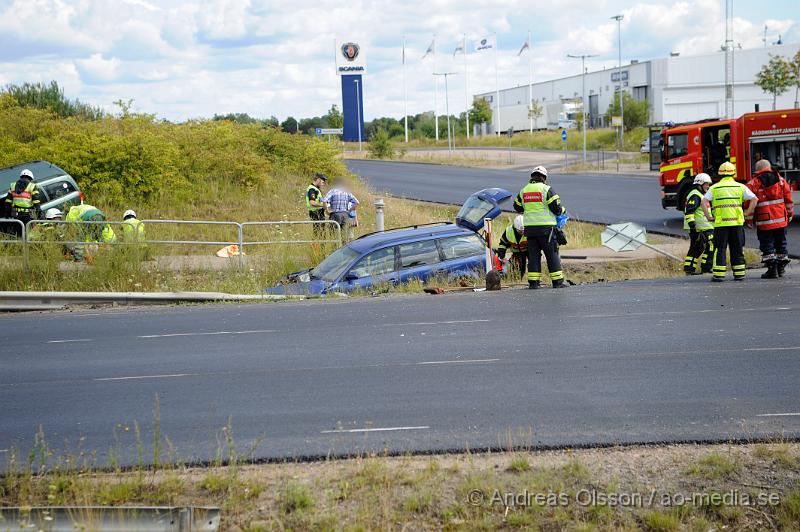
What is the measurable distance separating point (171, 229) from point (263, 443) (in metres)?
13.6

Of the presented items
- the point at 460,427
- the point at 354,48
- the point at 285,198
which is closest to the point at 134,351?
the point at 460,427

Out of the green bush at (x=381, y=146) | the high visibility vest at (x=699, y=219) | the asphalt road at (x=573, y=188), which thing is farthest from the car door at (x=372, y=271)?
the green bush at (x=381, y=146)

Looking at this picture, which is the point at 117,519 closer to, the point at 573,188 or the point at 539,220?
the point at 539,220

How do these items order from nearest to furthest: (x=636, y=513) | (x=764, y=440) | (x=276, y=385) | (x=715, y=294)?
(x=636, y=513), (x=764, y=440), (x=276, y=385), (x=715, y=294)

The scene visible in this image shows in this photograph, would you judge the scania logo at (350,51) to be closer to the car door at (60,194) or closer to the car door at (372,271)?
the car door at (60,194)

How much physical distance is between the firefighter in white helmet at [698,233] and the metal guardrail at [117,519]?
1315cm

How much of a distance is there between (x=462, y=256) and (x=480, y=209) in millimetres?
1293

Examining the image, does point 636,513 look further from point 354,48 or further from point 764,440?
point 354,48

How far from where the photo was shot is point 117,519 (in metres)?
5.63

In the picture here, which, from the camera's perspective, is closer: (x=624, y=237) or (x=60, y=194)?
(x=624, y=237)

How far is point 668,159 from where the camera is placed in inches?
1112

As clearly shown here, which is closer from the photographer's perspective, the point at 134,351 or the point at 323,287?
the point at 134,351

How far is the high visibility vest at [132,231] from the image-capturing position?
16938mm

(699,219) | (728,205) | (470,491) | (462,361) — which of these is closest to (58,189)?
(699,219)
